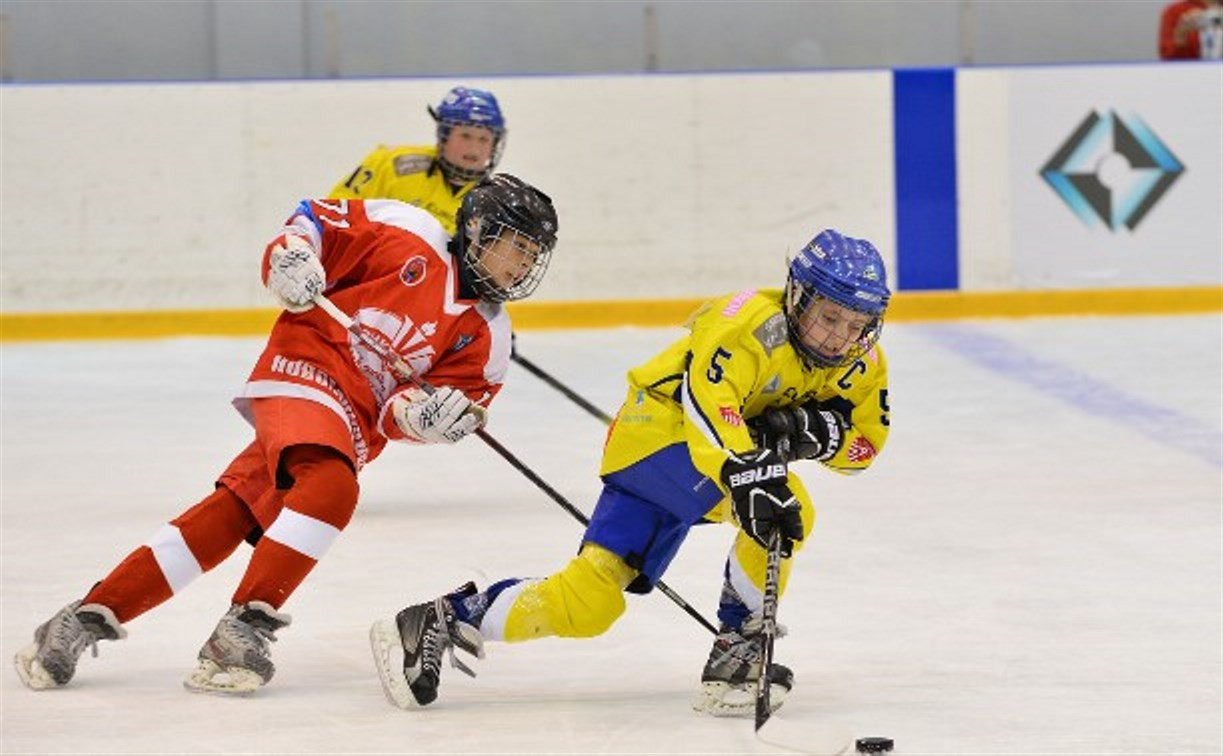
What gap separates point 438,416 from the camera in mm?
4184

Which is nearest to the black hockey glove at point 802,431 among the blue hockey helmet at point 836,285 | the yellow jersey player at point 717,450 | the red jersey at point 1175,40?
the yellow jersey player at point 717,450

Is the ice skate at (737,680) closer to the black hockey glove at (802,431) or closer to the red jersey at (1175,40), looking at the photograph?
the black hockey glove at (802,431)

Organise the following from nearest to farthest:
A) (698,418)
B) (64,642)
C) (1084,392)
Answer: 1. (698,418)
2. (64,642)
3. (1084,392)

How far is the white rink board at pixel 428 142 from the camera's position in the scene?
9312 millimetres

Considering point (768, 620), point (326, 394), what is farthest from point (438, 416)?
point (768, 620)

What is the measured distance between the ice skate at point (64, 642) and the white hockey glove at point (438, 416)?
620mm

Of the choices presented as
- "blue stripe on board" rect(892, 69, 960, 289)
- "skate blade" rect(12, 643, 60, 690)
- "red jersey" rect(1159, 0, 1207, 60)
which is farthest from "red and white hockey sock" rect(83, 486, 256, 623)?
"red jersey" rect(1159, 0, 1207, 60)

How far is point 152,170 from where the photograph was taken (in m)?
9.34

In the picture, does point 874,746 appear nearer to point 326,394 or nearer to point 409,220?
point 326,394

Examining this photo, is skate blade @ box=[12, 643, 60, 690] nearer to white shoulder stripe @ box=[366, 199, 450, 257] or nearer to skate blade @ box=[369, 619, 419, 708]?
skate blade @ box=[369, 619, 419, 708]

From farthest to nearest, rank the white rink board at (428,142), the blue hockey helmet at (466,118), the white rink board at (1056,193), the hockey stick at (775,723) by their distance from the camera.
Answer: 1. the white rink board at (1056,193)
2. the white rink board at (428,142)
3. the blue hockey helmet at (466,118)
4. the hockey stick at (775,723)

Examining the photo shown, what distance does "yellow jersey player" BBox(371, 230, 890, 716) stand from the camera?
390cm

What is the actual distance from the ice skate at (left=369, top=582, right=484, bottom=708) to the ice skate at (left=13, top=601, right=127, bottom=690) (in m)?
0.50

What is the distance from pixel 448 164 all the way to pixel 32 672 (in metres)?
2.62
